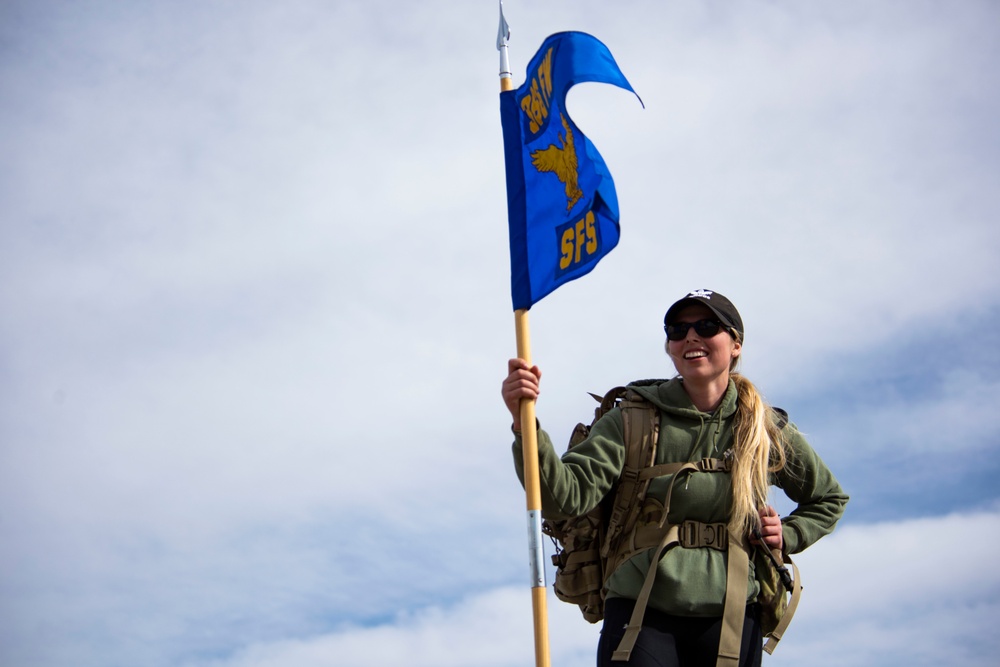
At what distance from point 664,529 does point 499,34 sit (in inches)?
116

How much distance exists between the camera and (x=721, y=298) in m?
6.25

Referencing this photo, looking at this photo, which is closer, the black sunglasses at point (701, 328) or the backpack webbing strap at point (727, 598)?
the backpack webbing strap at point (727, 598)

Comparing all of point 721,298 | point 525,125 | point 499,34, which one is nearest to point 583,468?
point 721,298

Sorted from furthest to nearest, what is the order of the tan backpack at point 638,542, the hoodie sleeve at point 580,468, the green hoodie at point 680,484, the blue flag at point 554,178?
the blue flag at point 554,178 < the tan backpack at point 638,542 < the green hoodie at point 680,484 < the hoodie sleeve at point 580,468

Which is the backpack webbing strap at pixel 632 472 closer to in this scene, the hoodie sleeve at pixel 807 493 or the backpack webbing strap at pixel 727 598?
the backpack webbing strap at pixel 727 598

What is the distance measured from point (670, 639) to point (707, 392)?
1.31 m

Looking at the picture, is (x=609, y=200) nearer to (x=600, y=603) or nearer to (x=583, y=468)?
(x=583, y=468)

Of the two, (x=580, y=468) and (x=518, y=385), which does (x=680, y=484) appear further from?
(x=518, y=385)

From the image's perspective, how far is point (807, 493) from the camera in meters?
6.39

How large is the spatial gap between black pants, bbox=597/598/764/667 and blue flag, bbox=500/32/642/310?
1.69 meters

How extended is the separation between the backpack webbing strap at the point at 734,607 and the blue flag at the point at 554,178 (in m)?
1.66

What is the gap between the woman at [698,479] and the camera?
18.6ft

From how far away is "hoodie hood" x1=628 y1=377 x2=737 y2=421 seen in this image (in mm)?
6070

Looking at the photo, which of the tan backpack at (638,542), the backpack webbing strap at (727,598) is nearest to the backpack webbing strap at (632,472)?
the tan backpack at (638,542)
